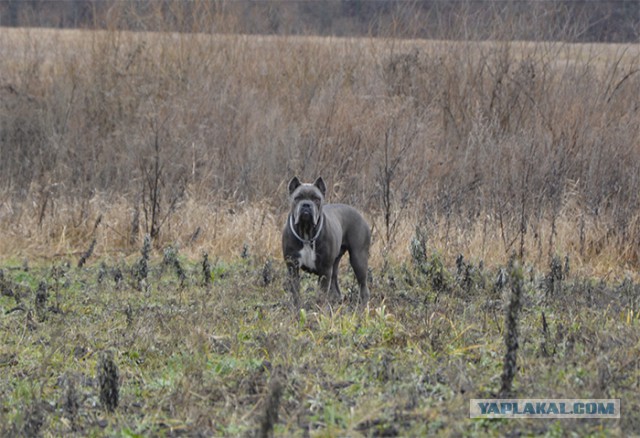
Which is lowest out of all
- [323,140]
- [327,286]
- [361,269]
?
[327,286]

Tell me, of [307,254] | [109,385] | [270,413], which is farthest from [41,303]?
[270,413]

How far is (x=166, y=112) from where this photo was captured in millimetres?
18078

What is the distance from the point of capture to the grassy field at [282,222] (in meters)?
5.57

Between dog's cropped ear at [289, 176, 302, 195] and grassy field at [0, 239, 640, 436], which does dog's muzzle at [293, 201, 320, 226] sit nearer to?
dog's cropped ear at [289, 176, 302, 195]

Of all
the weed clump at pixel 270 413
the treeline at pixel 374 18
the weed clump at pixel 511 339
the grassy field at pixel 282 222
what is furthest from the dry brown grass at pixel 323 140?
the weed clump at pixel 270 413

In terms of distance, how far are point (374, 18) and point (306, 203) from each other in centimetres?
1323

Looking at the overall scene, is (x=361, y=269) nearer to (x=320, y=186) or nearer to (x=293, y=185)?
(x=320, y=186)

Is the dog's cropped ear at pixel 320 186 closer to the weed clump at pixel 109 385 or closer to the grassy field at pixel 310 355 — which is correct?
the grassy field at pixel 310 355

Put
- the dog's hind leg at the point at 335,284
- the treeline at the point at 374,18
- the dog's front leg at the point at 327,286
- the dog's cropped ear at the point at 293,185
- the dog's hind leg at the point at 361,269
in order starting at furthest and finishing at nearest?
the treeline at the point at 374,18, the dog's hind leg at the point at 335,284, the dog's hind leg at the point at 361,269, the dog's cropped ear at the point at 293,185, the dog's front leg at the point at 327,286

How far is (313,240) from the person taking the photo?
8.27m

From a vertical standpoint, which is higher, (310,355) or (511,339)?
(511,339)

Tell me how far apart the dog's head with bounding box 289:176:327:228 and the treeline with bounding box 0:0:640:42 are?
1067 cm

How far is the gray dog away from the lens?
26.9 ft

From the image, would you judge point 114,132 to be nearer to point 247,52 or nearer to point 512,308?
point 247,52
